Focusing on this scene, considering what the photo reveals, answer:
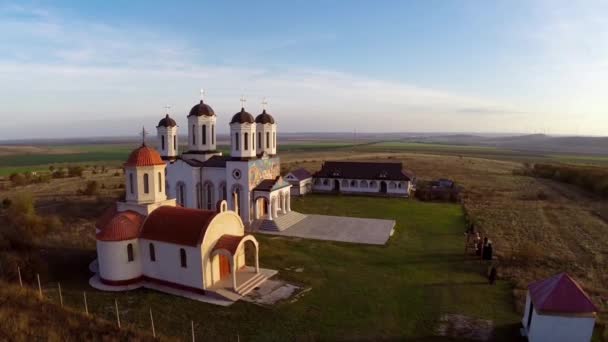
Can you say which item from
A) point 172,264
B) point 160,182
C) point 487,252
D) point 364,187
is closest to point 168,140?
point 160,182

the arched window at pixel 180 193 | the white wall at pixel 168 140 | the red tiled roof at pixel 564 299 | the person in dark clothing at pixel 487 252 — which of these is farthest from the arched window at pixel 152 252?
the person in dark clothing at pixel 487 252

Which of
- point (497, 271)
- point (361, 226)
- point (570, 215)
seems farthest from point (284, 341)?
point (570, 215)

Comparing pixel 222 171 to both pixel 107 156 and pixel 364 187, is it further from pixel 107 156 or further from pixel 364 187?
pixel 107 156

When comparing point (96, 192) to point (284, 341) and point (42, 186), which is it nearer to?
point (42, 186)

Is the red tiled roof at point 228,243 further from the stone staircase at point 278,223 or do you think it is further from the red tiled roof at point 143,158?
the stone staircase at point 278,223

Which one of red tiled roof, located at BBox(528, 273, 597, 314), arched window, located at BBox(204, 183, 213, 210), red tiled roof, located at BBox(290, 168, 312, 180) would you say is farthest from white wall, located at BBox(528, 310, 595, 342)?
red tiled roof, located at BBox(290, 168, 312, 180)

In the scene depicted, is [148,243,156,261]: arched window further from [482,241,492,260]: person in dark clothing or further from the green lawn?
[482,241,492,260]: person in dark clothing
